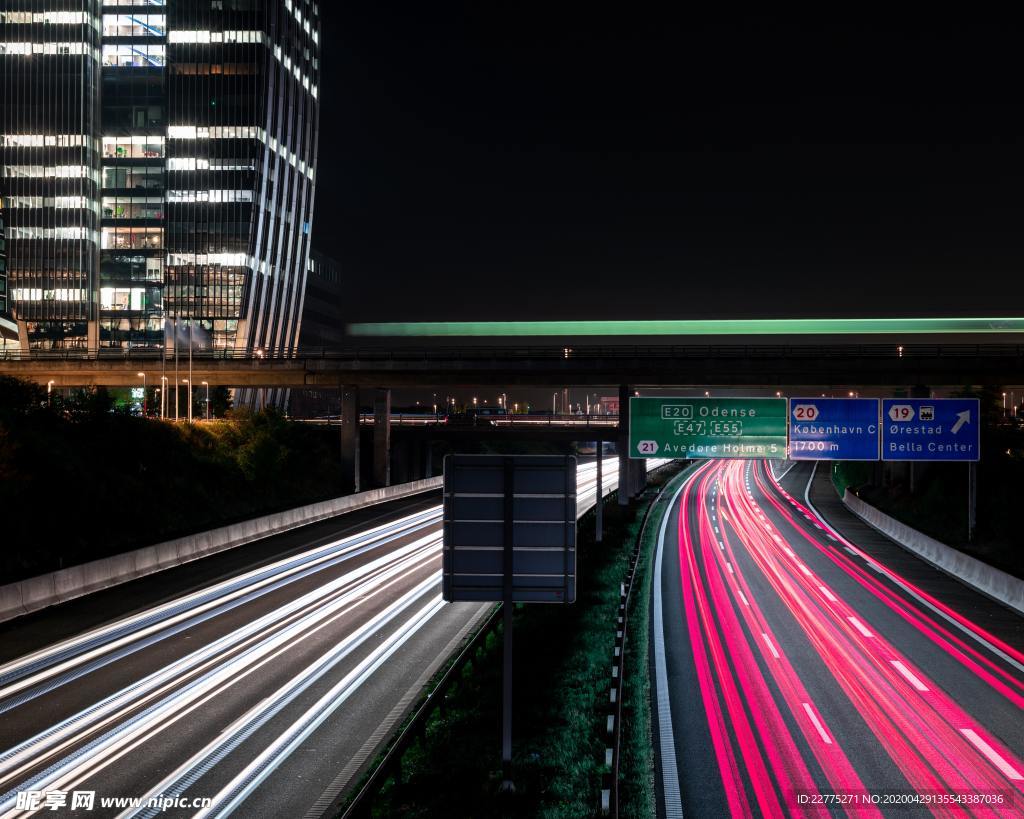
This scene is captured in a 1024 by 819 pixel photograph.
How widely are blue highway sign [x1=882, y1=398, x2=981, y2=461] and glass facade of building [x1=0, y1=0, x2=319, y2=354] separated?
108 m

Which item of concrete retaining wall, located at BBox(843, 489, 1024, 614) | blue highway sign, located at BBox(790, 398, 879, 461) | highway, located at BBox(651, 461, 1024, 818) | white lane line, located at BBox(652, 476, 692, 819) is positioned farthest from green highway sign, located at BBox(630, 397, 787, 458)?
concrete retaining wall, located at BBox(843, 489, 1024, 614)

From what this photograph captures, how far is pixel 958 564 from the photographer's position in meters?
31.1

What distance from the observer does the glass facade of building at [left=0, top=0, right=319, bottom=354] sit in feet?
382

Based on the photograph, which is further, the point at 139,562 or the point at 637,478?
the point at 637,478

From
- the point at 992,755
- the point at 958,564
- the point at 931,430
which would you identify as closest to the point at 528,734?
the point at 992,755

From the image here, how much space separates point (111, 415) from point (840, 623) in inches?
1662

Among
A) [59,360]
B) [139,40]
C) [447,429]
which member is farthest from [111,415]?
[139,40]

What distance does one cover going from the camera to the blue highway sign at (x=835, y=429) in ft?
94.8

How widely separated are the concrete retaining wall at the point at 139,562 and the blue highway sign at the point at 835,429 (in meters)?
25.1

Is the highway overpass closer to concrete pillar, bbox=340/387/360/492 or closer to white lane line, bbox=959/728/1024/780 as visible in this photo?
concrete pillar, bbox=340/387/360/492

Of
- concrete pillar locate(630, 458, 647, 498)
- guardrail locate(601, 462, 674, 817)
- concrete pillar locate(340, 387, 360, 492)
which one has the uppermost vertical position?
concrete pillar locate(340, 387, 360, 492)

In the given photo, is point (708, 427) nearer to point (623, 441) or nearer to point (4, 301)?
point (623, 441)

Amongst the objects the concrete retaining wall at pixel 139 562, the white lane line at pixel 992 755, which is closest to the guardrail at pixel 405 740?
the white lane line at pixel 992 755

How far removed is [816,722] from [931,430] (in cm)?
1892
